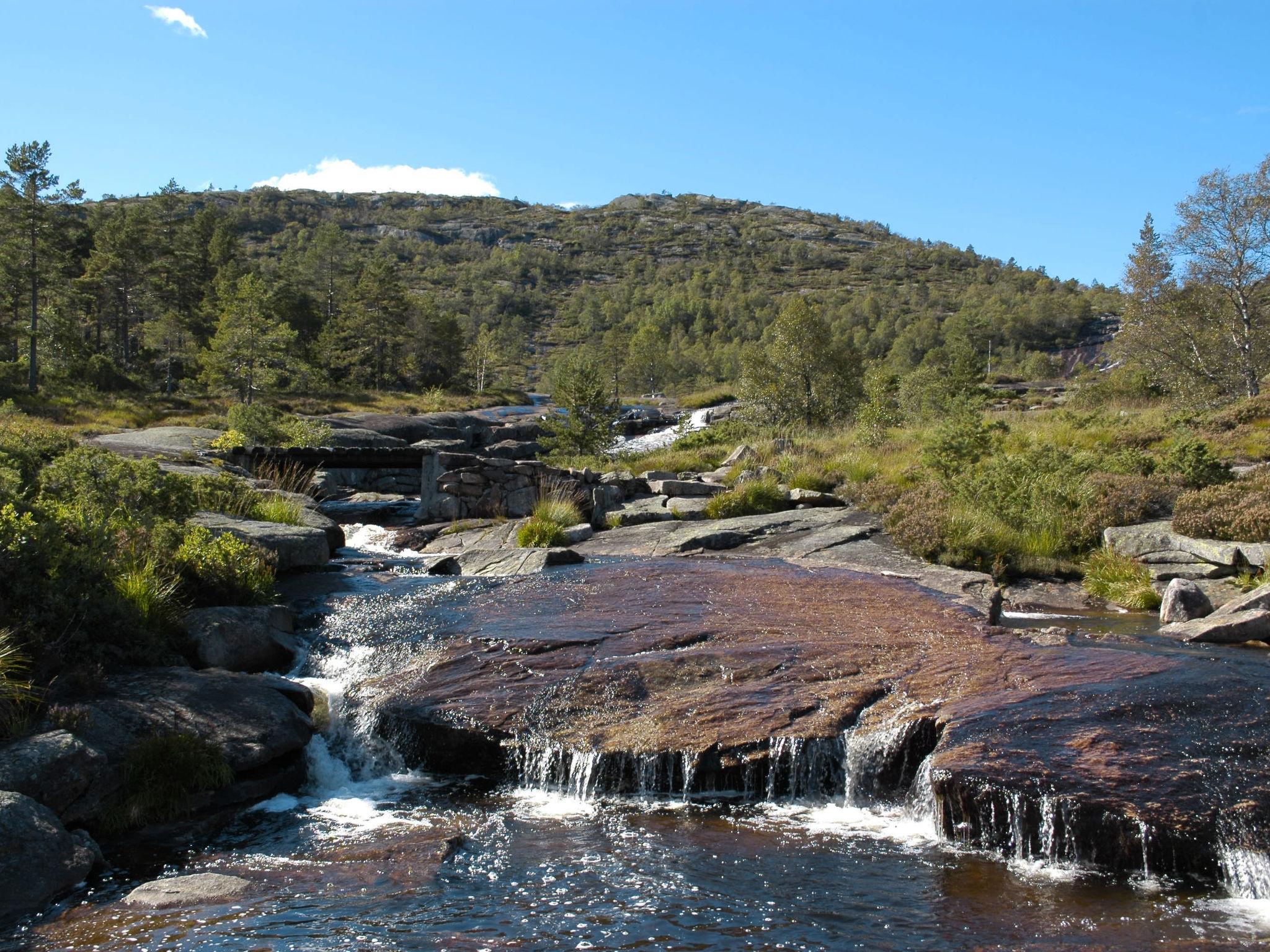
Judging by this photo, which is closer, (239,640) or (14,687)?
(14,687)

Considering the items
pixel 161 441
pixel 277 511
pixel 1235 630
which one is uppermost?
pixel 161 441

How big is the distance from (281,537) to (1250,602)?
1340 centimetres

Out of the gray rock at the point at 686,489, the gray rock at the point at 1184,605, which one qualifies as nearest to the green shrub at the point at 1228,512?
the gray rock at the point at 1184,605

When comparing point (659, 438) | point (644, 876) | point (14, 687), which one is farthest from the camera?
point (659, 438)

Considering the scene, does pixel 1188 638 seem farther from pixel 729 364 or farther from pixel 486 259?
pixel 486 259

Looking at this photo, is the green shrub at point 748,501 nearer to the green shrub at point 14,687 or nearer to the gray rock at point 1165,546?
→ the gray rock at point 1165,546

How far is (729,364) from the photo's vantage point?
8862 centimetres

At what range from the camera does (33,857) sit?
18.1 ft

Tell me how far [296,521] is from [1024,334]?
367 feet

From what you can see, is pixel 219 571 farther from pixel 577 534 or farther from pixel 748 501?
pixel 748 501

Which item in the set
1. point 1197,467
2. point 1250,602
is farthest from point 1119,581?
point 1197,467

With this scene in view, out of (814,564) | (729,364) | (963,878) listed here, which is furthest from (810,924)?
(729,364)

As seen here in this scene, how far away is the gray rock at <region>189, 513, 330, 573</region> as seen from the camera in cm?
1309

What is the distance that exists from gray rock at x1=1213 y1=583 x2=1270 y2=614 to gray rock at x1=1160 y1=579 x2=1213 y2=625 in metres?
0.34
